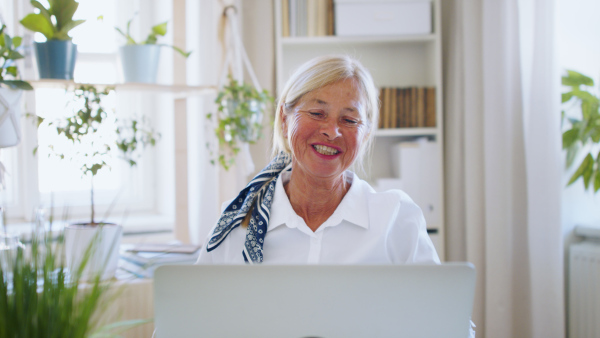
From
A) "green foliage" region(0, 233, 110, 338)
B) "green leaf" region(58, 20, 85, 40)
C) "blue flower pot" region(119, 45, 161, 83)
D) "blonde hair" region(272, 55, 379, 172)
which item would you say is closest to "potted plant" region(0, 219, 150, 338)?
"green foliage" region(0, 233, 110, 338)

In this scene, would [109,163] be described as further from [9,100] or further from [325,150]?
[325,150]

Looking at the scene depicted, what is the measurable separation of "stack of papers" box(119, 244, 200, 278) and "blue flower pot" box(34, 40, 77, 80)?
695 mm

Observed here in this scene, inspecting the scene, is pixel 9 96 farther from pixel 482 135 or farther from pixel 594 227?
pixel 594 227

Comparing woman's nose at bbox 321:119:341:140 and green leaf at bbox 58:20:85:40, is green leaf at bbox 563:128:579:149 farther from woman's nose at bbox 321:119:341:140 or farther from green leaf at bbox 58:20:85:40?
green leaf at bbox 58:20:85:40

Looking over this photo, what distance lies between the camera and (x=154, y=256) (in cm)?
190

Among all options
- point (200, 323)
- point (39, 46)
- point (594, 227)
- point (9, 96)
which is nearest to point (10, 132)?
point (9, 96)

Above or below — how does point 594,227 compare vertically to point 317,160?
below

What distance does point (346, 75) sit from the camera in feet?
4.59

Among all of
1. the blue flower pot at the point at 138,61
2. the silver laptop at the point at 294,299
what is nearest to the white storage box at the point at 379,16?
the blue flower pot at the point at 138,61

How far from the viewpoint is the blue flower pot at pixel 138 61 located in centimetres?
211

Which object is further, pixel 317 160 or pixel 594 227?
pixel 594 227

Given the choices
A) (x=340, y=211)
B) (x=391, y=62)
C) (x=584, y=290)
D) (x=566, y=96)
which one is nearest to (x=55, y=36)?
(x=340, y=211)

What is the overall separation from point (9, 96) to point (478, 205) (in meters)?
2.00

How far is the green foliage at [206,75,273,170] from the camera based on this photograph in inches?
90.7
